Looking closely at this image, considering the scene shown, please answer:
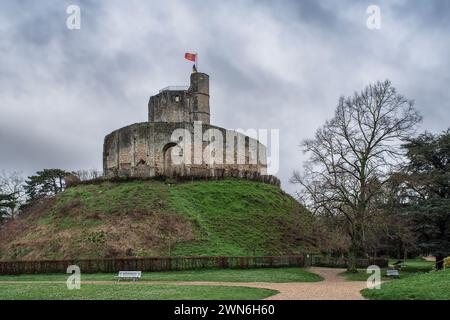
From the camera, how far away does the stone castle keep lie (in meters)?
44.2

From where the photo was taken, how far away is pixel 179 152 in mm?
45156

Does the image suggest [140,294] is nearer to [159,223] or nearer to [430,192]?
[159,223]

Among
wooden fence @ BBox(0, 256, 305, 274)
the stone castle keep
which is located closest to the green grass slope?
the stone castle keep

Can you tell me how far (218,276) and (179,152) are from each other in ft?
73.1

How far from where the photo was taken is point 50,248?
3128cm

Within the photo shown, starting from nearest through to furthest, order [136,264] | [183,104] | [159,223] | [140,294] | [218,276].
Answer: [140,294]
[218,276]
[136,264]
[159,223]
[183,104]

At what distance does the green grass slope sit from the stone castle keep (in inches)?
66.6

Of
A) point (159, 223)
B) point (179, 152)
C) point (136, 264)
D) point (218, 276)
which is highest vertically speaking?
point (179, 152)

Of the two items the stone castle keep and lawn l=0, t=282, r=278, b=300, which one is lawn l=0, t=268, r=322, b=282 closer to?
lawn l=0, t=282, r=278, b=300

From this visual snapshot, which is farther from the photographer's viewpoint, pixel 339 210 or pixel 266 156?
pixel 266 156

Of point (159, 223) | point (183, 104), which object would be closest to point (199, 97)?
point (183, 104)
